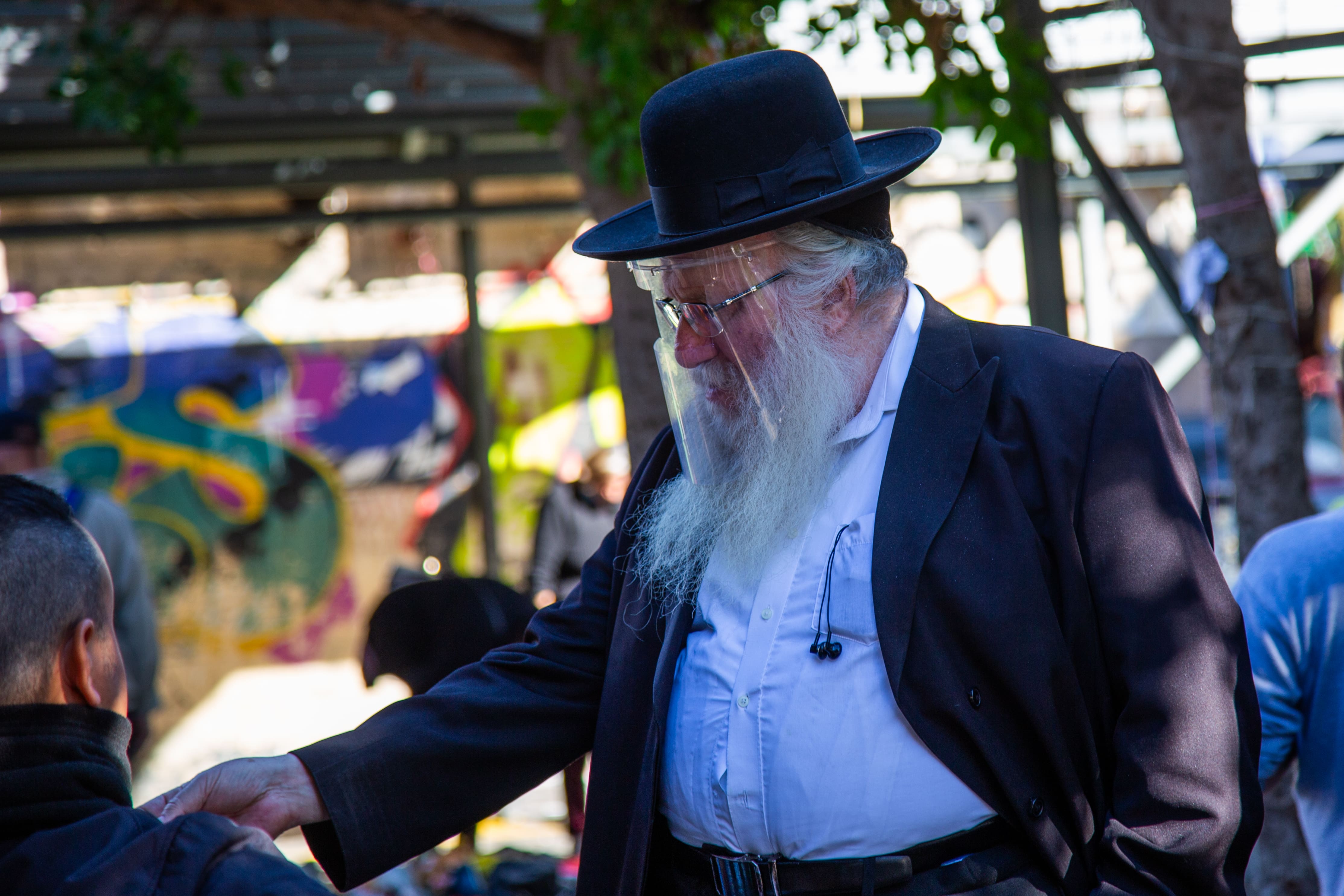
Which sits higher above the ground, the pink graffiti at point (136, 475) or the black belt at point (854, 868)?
the pink graffiti at point (136, 475)

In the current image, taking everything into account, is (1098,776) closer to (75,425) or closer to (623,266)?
(623,266)

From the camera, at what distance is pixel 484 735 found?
2.05 metres

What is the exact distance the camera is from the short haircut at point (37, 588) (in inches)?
61.2

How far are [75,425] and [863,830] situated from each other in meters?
6.62

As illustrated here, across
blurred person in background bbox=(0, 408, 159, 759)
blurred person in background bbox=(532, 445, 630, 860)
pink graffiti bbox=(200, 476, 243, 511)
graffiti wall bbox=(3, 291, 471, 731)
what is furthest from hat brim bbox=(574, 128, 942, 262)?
pink graffiti bbox=(200, 476, 243, 511)

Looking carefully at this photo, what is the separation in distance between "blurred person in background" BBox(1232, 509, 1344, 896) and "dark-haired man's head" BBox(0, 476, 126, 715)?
1.81 m

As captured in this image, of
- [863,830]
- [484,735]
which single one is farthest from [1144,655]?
[484,735]

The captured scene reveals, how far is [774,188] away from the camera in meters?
1.90

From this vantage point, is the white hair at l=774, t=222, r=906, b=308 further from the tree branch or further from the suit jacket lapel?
the tree branch

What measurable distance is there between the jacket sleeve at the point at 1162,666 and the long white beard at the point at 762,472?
0.41 metres

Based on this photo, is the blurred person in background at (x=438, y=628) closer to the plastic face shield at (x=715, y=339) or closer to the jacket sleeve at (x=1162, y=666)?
the plastic face shield at (x=715, y=339)

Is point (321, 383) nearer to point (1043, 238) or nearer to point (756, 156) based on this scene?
point (1043, 238)

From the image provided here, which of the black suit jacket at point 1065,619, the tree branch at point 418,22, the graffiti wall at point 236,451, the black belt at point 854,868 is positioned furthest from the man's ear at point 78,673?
the graffiti wall at point 236,451

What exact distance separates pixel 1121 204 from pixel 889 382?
94.1 inches
